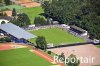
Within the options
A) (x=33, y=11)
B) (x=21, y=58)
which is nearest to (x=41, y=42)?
(x=21, y=58)

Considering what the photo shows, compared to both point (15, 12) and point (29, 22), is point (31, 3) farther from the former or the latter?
point (29, 22)

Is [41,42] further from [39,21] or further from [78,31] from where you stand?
[39,21]

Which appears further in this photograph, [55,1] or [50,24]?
[55,1]

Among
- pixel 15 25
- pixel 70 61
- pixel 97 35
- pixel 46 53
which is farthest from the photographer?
pixel 15 25

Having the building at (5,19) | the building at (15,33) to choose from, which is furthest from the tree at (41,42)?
the building at (5,19)

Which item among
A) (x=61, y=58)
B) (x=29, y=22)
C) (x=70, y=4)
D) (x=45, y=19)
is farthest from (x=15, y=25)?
(x=61, y=58)

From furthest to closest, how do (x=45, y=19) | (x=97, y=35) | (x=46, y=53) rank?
(x=45, y=19) → (x=97, y=35) → (x=46, y=53)

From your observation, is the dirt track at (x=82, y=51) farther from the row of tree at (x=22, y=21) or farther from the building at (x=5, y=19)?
the building at (x=5, y=19)
